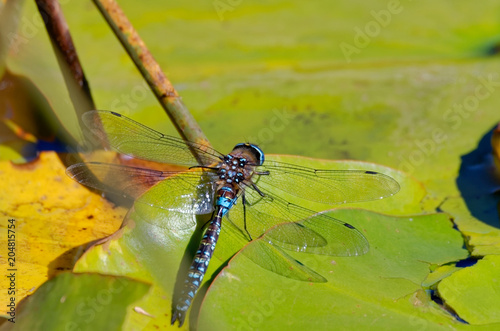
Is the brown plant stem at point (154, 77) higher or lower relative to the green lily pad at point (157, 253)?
higher

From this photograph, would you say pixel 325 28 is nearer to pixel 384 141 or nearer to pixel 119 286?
pixel 384 141

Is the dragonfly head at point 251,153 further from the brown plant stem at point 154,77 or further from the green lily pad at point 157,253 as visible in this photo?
the green lily pad at point 157,253

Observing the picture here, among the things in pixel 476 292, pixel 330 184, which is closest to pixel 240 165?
pixel 330 184

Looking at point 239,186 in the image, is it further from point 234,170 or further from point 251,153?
point 251,153

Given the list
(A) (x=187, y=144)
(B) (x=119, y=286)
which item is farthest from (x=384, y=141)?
(B) (x=119, y=286)

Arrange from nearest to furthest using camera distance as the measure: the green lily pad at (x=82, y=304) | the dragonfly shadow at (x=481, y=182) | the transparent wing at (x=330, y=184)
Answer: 1. the green lily pad at (x=82, y=304)
2. the transparent wing at (x=330, y=184)
3. the dragonfly shadow at (x=481, y=182)

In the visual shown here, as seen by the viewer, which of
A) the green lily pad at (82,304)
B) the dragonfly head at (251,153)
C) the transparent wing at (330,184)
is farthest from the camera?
the dragonfly head at (251,153)

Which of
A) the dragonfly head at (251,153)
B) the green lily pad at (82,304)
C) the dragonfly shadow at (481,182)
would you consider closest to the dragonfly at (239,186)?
the dragonfly head at (251,153)
